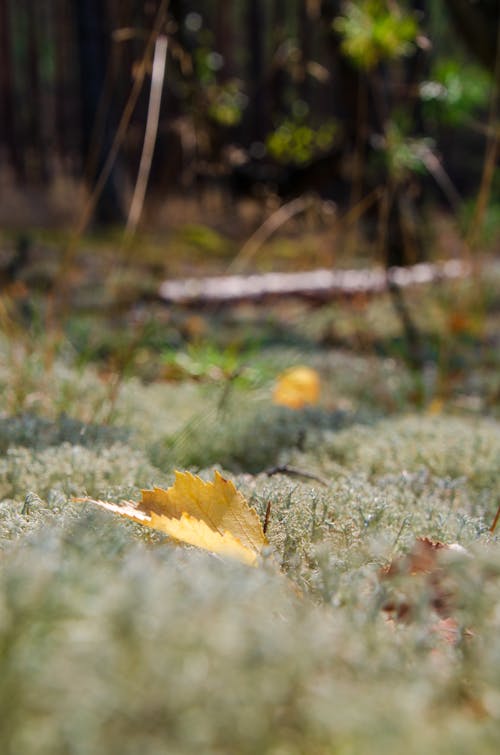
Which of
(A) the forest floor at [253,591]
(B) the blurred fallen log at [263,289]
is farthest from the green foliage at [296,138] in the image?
(A) the forest floor at [253,591]

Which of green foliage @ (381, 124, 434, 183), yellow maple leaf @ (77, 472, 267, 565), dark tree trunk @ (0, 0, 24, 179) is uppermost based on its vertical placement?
yellow maple leaf @ (77, 472, 267, 565)

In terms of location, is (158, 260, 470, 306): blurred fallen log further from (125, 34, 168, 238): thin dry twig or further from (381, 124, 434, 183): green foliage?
(125, 34, 168, 238): thin dry twig

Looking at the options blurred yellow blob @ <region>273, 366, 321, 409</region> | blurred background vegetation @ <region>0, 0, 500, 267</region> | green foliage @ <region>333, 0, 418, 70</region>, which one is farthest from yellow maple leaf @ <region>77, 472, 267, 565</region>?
green foliage @ <region>333, 0, 418, 70</region>

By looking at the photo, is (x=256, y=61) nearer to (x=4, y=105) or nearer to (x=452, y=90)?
(x=4, y=105)

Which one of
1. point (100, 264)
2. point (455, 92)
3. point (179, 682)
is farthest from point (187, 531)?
point (100, 264)

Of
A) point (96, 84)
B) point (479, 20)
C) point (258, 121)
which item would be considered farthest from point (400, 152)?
point (258, 121)

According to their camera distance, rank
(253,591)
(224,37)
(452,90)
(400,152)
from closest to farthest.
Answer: (253,591)
(452,90)
(400,152)
(224,37)
